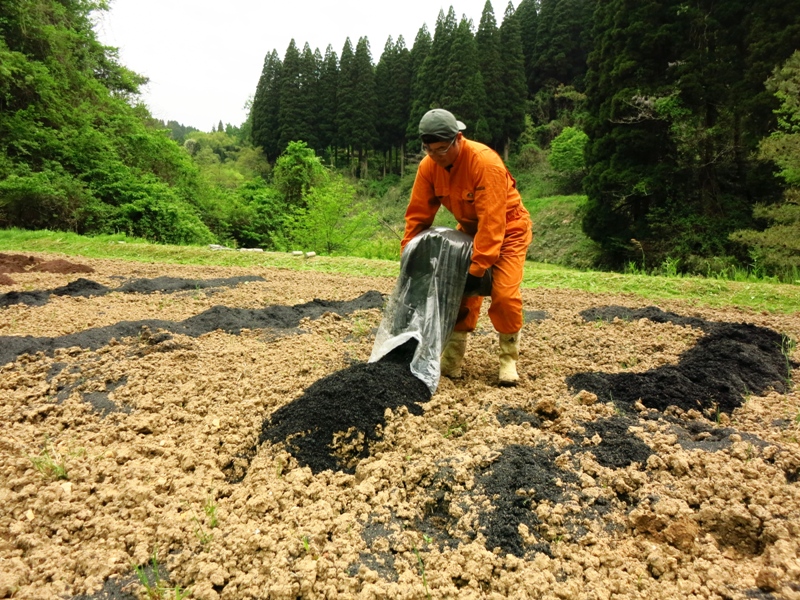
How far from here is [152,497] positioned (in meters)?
1.74

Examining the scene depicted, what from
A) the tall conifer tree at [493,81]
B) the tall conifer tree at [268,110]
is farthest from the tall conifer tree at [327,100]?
the tall conifer tree at [493,81]

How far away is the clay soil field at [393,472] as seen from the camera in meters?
1.38

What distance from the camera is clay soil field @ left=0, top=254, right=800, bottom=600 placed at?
54.5 inches

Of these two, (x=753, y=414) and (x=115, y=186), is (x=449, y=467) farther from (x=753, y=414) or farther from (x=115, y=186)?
(x=115, y=186)

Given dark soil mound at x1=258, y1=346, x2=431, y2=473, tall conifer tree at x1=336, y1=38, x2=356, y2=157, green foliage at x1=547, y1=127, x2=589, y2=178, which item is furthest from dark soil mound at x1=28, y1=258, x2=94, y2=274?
tall conifer tree at x1=336, y1=38, x2=356, y2=157

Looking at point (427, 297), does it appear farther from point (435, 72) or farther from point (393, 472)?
point (435, 72)

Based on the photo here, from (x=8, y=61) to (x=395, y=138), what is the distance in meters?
29.0

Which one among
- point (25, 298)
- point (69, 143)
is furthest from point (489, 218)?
point (69, 143)

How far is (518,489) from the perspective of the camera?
1693mm

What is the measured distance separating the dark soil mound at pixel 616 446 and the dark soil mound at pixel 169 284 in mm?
5179

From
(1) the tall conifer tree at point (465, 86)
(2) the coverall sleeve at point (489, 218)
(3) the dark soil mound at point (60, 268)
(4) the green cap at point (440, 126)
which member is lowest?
(3) the dark soil mound at point (60, 268)

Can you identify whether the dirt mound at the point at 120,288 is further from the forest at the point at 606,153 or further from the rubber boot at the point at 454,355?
the forest at the point at 606,153

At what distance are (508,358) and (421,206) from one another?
3.70 feet

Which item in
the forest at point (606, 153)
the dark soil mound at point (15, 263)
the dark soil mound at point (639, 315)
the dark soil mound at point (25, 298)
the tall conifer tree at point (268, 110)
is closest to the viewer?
the dark soil mound at point (639, 315)
